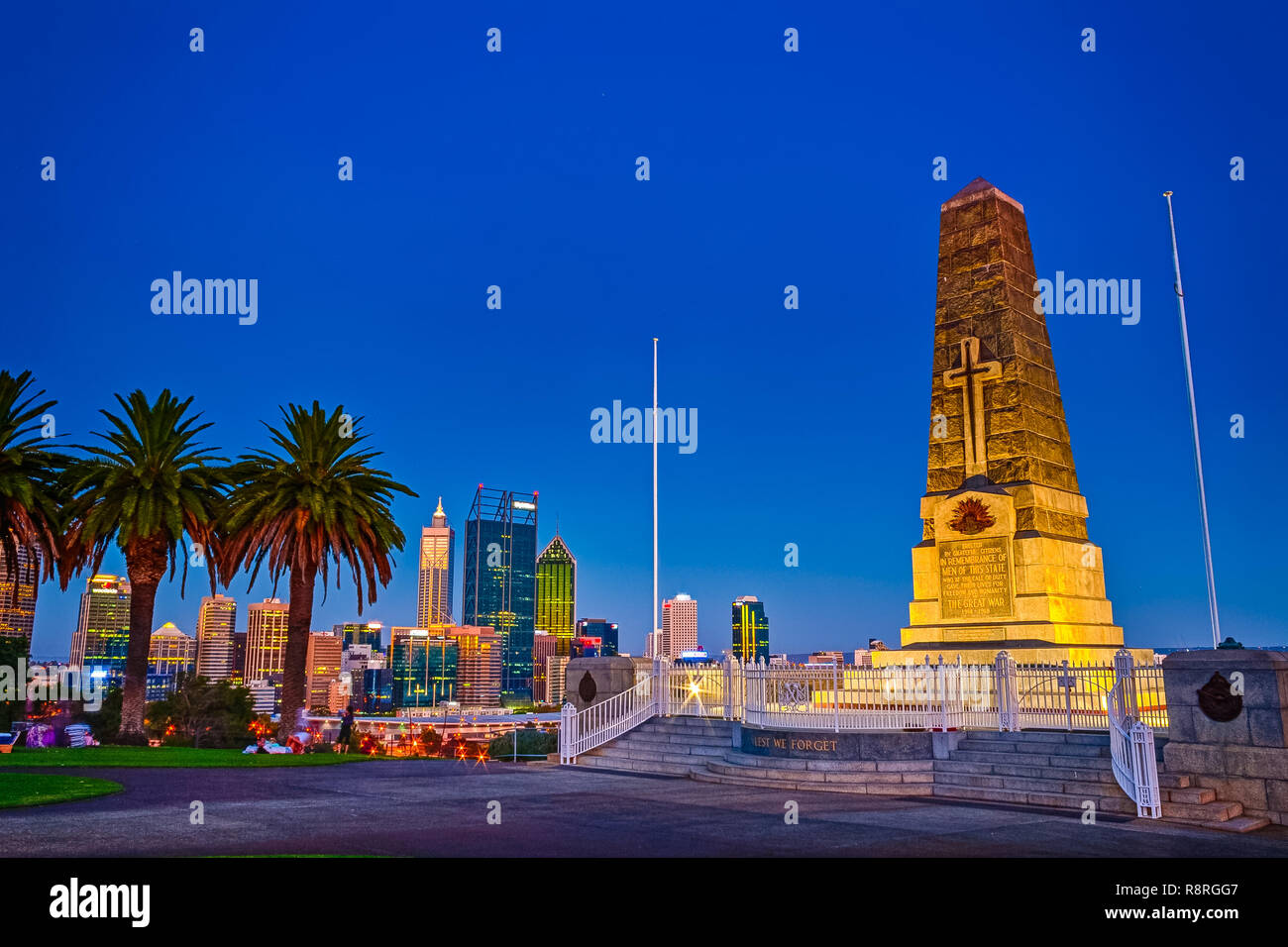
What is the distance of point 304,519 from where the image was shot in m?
28.1

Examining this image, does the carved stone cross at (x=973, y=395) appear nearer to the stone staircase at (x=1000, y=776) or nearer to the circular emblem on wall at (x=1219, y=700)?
the stone staircase at (x=1000, y=776)

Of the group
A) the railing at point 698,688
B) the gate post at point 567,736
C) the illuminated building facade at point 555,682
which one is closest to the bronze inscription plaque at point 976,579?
the railing at point 698,688

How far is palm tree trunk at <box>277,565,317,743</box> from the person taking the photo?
2789cm

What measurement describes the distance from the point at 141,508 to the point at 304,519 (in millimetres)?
4511

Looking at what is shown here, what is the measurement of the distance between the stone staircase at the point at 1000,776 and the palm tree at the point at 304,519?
43.5 ft

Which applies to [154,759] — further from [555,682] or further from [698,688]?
[555,682]

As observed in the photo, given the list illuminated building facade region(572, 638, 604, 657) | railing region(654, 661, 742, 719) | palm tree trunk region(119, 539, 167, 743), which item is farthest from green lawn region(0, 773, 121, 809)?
illuminated building facade region(572, 638, 604, 657)

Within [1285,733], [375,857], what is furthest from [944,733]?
[375,857]

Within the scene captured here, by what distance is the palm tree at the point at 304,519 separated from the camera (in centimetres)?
2794

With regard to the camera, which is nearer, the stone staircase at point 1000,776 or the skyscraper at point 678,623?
the stone staircase at point 1000,776

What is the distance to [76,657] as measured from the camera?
7303 inches

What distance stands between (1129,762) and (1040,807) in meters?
1.49

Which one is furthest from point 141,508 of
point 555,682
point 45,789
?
point 555,682
